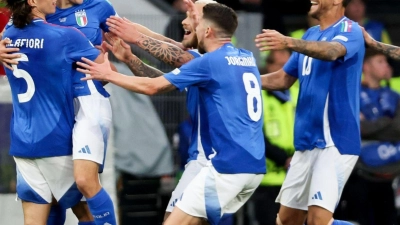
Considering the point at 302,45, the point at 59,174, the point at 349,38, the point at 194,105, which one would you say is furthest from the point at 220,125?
the point at 349,38

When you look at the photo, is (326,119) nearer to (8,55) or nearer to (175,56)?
(175,56)

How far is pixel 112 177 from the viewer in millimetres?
9727

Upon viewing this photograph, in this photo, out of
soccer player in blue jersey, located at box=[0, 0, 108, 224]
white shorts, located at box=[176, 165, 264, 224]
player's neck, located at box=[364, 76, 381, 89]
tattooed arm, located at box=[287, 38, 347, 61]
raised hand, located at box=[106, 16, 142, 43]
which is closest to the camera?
white shorts, located at box=[176, 165, 264, 224]

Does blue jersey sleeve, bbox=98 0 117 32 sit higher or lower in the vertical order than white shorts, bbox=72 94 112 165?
higher

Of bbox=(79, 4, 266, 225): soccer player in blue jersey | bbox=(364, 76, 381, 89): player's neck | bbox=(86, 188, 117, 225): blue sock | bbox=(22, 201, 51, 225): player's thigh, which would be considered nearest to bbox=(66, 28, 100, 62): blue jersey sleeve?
bbox=(79, 4, 266, 225): soccer player in blue jersey

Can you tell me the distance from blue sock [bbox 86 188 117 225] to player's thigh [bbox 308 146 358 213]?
157 centimetres

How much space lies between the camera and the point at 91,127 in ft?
25.1

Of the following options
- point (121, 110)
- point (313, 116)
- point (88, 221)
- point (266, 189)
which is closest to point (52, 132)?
point (88, 221)

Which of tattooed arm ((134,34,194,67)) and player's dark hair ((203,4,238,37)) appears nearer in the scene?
player's dark hair ((203,4,238,37))

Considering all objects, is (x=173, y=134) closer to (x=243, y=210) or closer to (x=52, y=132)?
(x=243, y=210)

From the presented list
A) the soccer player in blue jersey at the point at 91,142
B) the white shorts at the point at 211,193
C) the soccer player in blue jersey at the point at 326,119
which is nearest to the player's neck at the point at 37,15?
the soccer player in blue jersey at the point at 91,142

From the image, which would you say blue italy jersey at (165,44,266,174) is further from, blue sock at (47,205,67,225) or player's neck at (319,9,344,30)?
blue sock at (47,205,67,225)

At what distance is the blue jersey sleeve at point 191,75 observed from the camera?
731 centimetres

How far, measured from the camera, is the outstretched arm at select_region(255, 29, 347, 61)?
7578mm
